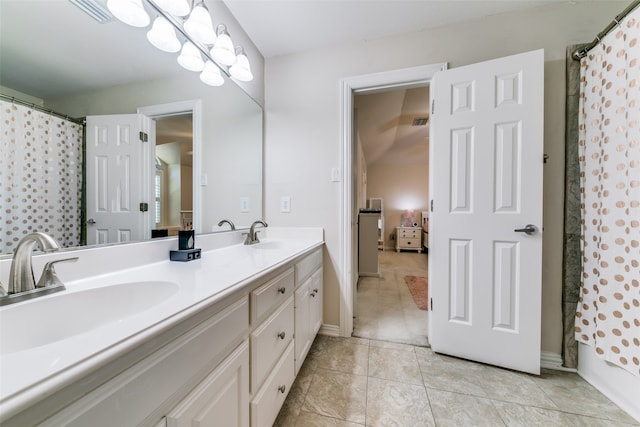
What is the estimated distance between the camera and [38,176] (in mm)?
723

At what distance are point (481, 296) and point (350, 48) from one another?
201 cm

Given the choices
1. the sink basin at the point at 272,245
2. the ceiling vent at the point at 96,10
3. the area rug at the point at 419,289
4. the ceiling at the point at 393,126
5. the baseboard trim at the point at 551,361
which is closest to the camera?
the ceiling vent at the point at 96,10

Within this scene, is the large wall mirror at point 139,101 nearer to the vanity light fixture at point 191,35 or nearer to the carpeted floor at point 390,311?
the vanity light fixture at point 191,35

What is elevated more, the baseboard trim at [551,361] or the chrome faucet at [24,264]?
the chrome faucet at [24,264]

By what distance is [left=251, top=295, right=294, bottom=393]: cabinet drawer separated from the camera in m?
0.83

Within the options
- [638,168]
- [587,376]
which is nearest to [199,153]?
[638,168]

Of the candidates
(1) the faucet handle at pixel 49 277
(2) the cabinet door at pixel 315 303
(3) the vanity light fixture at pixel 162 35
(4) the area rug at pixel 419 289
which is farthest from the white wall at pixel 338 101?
(1) the faucet handle at pixel 49 277

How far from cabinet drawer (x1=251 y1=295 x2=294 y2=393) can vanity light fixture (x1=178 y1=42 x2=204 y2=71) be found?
133 cm

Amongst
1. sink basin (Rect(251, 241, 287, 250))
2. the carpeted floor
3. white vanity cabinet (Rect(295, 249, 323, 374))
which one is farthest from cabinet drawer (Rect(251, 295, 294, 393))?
the carpeted floor

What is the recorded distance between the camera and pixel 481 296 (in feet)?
4.87

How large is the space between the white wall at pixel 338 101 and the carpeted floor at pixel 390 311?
0.39m

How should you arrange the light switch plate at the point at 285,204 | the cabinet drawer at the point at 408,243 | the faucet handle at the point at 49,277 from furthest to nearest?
the cabinet drawer at the point at 408,243, the light switch plate at the point at 285,204, the faucet handle at the point at 49,277

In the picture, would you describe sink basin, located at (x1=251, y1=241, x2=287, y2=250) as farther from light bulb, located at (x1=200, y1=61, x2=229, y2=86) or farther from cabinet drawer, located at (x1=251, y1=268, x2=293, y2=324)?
light bulb, located at (x1=200, y1=61, x2=229, y2=86)

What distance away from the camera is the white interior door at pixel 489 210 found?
138cm
